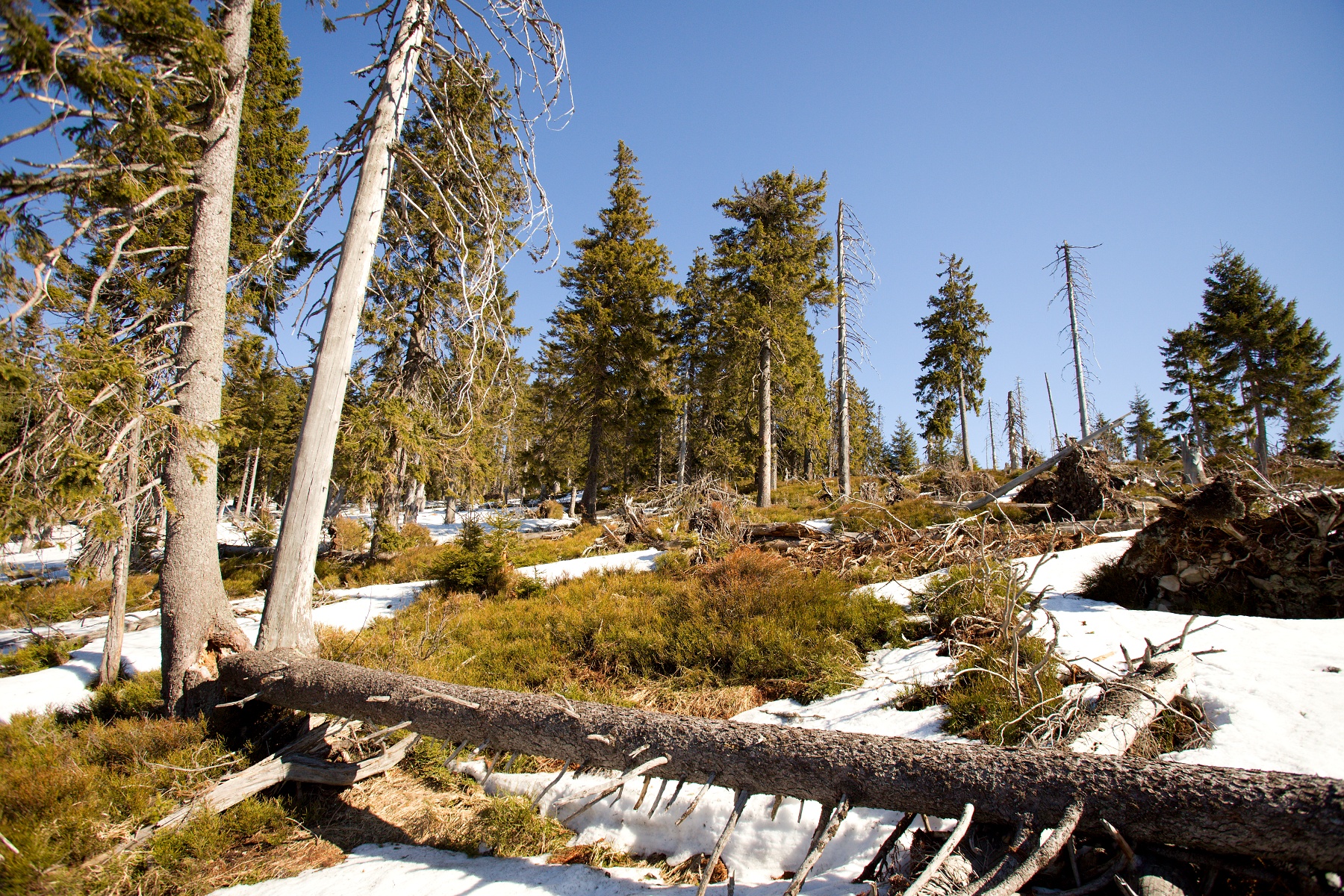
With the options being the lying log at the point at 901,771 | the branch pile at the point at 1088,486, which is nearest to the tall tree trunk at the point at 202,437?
the lying log at the point at 901,771

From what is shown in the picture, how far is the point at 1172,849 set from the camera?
75.0 inches

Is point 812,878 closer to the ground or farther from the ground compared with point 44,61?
closer to the ground

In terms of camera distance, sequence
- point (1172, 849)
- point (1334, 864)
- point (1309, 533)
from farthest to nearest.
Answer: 1. point (1309, 533)
2. point (1172, 849)
3. point (1334, 864)

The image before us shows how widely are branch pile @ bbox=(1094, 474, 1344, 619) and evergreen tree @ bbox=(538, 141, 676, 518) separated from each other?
1506 cm

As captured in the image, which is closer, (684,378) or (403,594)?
(403,594)

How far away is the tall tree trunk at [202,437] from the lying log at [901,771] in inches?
67.4

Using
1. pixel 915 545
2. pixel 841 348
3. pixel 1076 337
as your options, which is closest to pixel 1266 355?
pixel 1076 337

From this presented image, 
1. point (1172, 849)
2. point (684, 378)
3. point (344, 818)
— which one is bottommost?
point (344, 818)

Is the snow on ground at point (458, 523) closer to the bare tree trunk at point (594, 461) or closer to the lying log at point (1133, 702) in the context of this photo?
the bare tree trunk at point (594, 461)

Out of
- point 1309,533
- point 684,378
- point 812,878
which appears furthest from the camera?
point 684,378

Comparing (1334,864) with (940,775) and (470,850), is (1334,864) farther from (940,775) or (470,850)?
(470,850)

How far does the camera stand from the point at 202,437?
4.43 metres

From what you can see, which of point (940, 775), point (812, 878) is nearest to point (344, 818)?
point (812, 878)

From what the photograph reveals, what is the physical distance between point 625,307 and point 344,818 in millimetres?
17159
